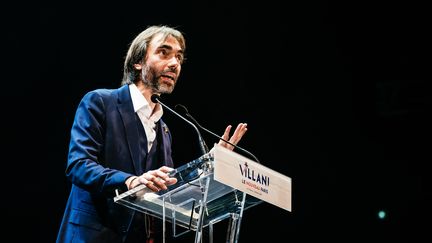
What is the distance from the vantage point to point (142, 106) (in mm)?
3004

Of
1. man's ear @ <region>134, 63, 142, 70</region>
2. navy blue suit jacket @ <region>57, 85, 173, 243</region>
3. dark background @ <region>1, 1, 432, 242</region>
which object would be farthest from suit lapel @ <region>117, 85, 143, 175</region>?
dark background @ <region>1, 1, 432, 242</region>

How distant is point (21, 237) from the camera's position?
4195 mm

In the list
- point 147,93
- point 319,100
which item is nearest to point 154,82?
point 147,93

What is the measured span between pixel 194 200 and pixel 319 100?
10.2 ft

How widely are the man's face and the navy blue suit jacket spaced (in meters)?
0.23

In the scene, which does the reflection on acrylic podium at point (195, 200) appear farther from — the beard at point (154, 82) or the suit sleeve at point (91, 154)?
the beard at point (154, 82)

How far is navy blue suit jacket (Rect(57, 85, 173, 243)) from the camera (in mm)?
2492

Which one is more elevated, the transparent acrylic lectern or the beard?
the beard

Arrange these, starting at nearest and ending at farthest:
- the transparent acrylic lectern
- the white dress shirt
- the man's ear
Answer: the transparent acrylic lectern < the white dress shirt < the man's ear

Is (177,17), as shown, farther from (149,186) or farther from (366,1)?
(149,186)

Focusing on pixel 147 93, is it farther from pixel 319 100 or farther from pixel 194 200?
pixel 319 100

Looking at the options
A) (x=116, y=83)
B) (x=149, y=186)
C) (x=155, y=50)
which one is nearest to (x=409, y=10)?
(x=116, y=83)

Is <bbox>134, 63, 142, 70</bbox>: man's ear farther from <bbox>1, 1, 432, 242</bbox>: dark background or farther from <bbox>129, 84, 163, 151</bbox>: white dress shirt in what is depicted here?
<bbox>1, 1, 432, 242</bbox>: dark background

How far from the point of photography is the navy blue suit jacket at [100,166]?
2.49 metres
